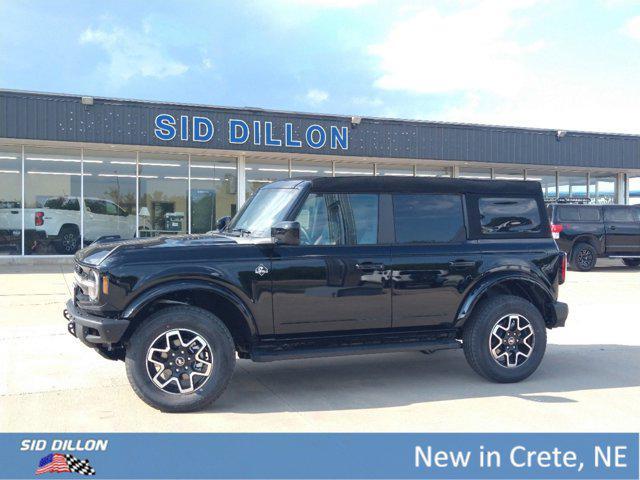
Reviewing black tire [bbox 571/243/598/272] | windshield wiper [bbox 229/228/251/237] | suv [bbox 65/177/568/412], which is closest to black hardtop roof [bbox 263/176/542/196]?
suv [bbox 65/177/568/412]

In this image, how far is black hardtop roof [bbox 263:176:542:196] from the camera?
5.69 meters

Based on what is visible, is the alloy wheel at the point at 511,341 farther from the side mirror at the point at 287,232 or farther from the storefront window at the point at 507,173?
the storefront window at the point at 507,173

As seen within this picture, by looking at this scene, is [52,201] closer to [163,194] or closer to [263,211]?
[163,194]

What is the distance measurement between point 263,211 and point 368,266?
1.12 m

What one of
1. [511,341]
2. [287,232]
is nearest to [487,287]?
[511,341]

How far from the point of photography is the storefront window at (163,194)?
1892 cm

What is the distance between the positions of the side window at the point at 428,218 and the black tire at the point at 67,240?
571 inches

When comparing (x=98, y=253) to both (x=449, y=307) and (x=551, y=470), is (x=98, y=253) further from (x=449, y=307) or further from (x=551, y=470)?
(x=551, y=470)

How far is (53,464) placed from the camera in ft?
13.3

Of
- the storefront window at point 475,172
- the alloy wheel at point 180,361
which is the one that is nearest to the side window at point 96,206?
the storefront window at point 475,172

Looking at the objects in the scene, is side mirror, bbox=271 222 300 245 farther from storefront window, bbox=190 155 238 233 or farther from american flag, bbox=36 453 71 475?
storefront window, bbox=190 155 238 233

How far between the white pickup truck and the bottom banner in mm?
14559

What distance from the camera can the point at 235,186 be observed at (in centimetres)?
2011

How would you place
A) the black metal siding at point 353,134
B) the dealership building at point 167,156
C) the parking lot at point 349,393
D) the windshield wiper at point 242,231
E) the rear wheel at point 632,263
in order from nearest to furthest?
the parking lot at point 349,393, the windshield wiper at point 242,231, the black metal siding at point 353,134, the dealership building at point 167,156, the rear wheel at point 632,263
